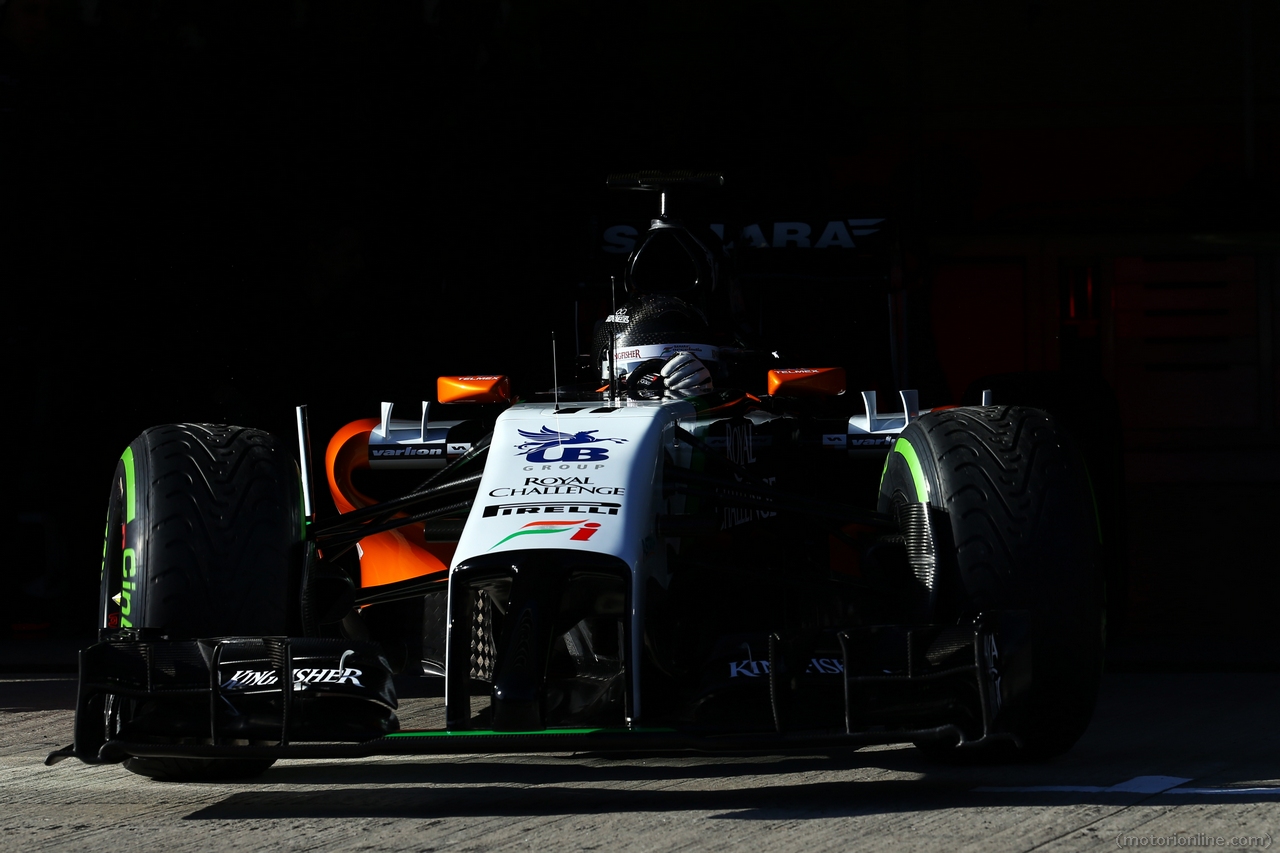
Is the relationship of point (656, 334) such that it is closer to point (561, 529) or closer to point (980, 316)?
point (561, 529)

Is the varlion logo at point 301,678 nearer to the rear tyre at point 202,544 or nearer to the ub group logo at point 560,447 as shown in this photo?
the rear tyre at point 202,544

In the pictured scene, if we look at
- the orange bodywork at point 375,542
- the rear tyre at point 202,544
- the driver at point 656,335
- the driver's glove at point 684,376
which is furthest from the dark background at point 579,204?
the rear tyre at point 202,544

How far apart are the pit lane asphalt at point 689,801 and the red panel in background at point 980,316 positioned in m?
8.29

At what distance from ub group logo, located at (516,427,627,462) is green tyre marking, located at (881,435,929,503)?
918mm

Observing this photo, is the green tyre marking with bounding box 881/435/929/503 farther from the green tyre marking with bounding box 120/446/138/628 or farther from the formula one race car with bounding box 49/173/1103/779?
the green tyre marking with bounding box 120/446/138/628

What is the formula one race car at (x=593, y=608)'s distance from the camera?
426 centimetres

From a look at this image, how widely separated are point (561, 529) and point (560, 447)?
0.49 m

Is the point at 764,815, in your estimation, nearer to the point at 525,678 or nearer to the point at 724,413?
the point at 525,678

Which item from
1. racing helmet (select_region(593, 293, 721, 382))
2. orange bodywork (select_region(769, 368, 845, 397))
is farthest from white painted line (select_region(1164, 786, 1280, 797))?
racing helmet (select_region(593, 293, 721, 382))

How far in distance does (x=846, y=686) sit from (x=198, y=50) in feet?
24.4

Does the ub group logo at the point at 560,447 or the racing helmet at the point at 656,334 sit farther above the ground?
the racing helmet at the point at 656,334

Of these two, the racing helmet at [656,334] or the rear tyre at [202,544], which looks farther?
the racing helmet at [656,334]

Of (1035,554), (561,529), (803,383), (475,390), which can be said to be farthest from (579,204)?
(1035,554)

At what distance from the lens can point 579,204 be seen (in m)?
11.3
